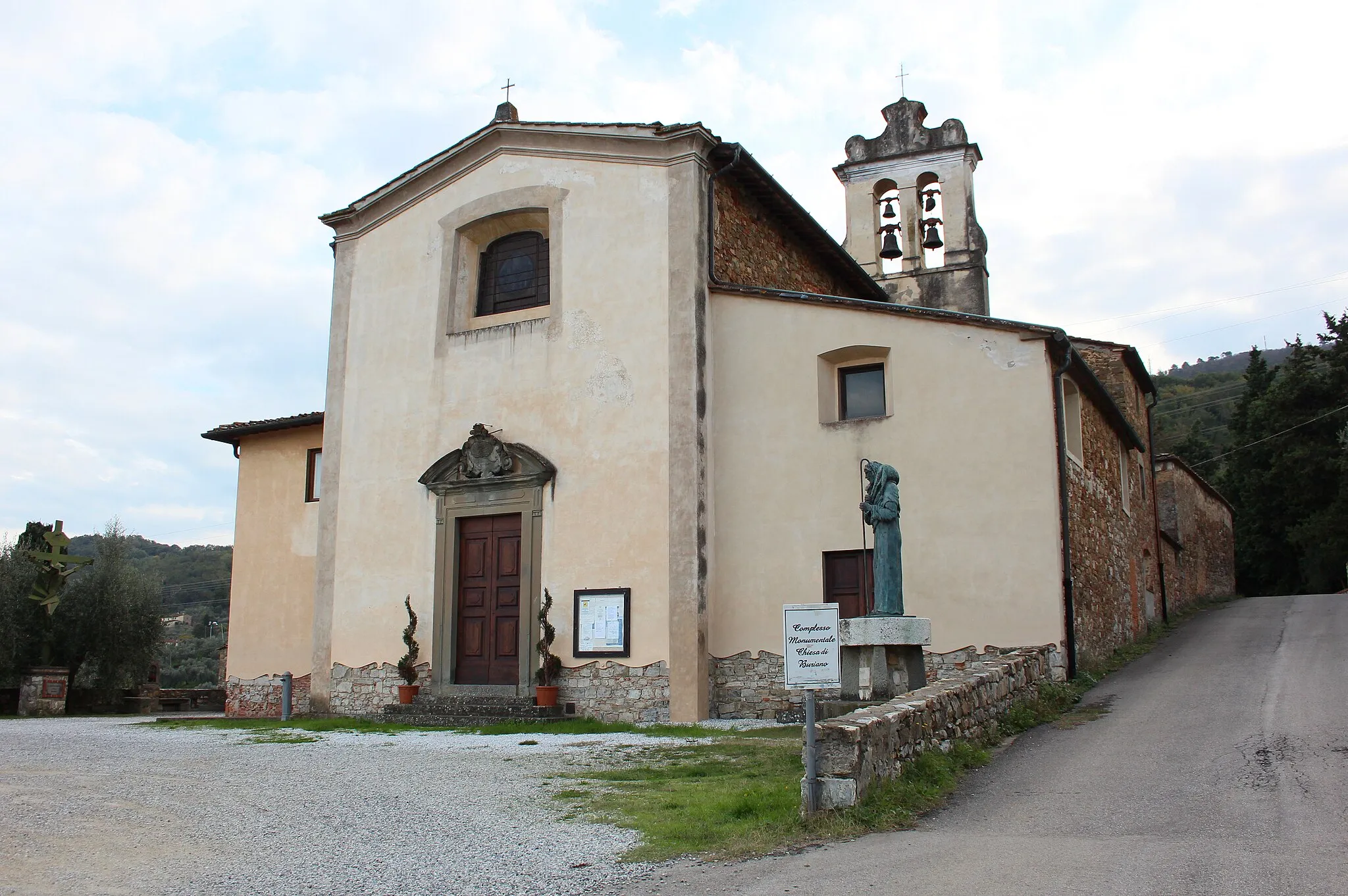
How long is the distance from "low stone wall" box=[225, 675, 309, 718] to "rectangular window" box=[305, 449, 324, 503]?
2863 mm

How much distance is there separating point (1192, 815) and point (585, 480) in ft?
28.1

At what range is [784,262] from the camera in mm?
15586

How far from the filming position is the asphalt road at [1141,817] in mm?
4535

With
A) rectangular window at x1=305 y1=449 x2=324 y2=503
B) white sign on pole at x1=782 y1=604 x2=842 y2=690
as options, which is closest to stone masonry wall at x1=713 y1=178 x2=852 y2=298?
rectangular window at x1=305 y1=449 x2=324 y2=503

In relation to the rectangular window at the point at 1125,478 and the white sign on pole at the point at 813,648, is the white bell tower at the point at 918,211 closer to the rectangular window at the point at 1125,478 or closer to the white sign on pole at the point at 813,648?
the rectangular window at the point at 1125,478

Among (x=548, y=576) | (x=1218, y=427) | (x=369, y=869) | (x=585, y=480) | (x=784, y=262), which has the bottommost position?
(x=369, y=869)

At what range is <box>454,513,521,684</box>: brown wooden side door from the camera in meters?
13.4

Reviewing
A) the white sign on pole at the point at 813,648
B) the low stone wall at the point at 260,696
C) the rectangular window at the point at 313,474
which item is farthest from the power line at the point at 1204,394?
the white sign on pole at the point at 813,648

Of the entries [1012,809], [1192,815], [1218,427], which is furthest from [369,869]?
[1218,427]

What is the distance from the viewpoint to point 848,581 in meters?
12.0

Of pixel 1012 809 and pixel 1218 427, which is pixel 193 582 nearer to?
pixel 1012 809

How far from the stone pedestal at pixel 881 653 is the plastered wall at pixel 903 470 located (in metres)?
2.91

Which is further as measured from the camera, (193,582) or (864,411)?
(193,582)

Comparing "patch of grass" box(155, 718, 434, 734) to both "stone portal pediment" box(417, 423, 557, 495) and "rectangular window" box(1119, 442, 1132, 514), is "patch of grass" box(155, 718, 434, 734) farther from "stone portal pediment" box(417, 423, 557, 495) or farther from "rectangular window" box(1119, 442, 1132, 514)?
"rectangular window" box(1119, 442, 1132, 514)
